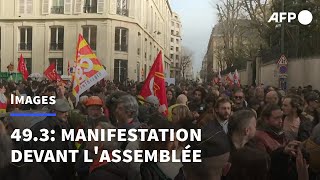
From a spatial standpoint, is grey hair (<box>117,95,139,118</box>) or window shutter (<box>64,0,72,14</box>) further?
window shutter (<box>64,0,72,14</box>)

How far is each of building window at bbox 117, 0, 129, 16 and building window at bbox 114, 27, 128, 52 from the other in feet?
5.14

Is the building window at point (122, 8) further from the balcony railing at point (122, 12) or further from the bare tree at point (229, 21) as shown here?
the bare tree at point (229, 21)

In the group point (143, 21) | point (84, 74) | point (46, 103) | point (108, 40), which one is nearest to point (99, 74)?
point (84, 74)

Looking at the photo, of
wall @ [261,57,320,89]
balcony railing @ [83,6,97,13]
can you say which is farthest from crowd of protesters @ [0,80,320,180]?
balcony railing @ [83,6,97,13]

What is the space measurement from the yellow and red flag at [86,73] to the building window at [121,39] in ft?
115

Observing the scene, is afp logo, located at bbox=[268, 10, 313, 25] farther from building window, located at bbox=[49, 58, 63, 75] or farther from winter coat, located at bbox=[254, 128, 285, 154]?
winter coat, located at bbox=[254, 128, 285, 154]

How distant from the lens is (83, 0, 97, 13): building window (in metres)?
46.3

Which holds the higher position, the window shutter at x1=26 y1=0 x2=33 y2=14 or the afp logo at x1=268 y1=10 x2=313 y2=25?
the window shutter at x1=26 y1=0 x2=33 y2=14

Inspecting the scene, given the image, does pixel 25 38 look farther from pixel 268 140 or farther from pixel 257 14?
pixel 268 140

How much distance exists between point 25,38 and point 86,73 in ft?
126

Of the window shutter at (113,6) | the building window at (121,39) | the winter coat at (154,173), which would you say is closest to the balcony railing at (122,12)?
the window shutter at (113,6)

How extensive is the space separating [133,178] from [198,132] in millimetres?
818

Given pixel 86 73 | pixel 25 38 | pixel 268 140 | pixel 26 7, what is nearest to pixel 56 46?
pixel 25 38

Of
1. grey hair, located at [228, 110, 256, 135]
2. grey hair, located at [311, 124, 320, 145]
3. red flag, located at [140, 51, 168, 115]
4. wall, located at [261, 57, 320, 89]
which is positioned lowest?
grey hair, located at [311, 124, 320, 145]
